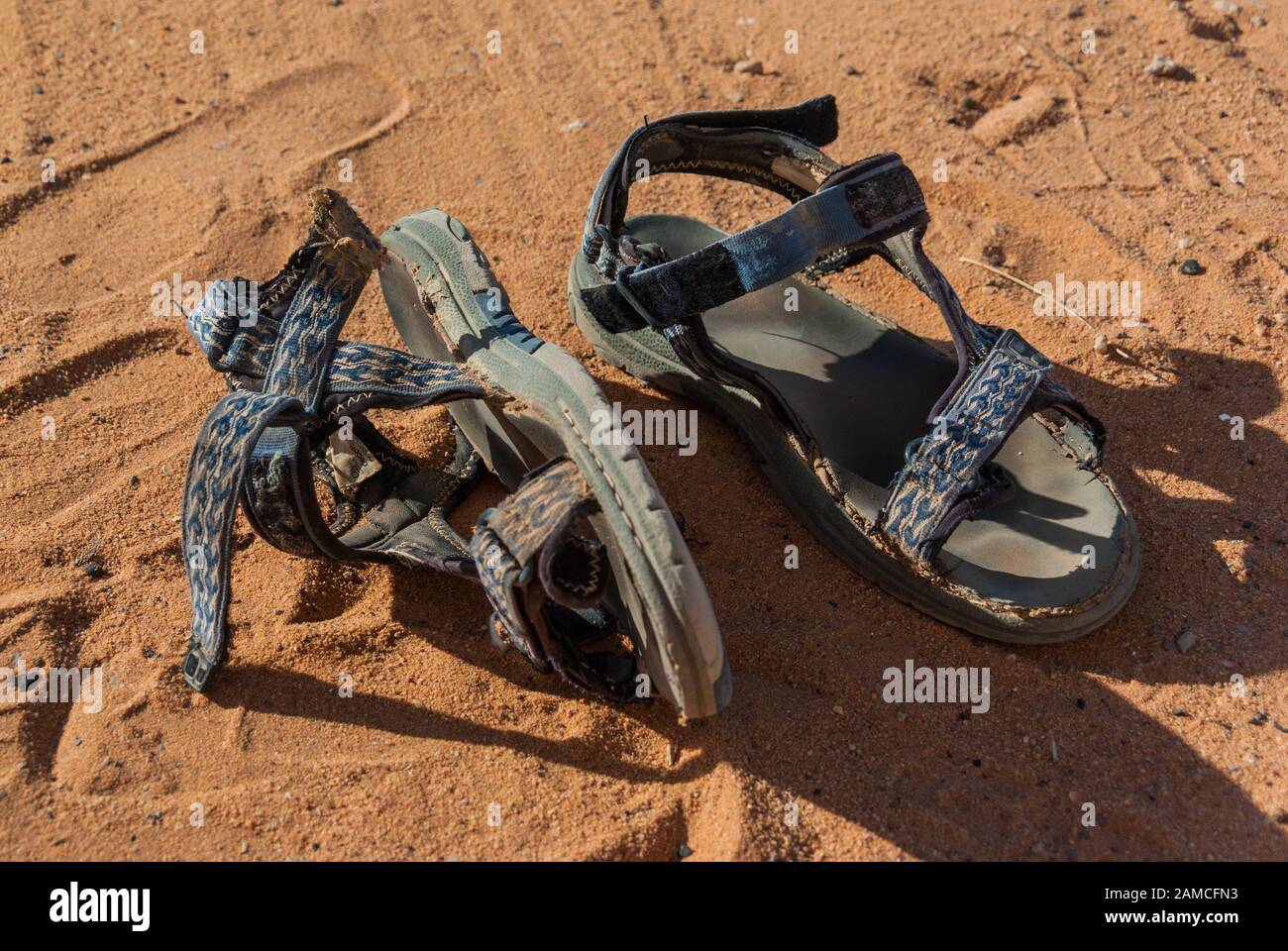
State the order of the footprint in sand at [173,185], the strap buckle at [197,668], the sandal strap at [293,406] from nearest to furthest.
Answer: the sandal strap at [293,406] → the strap buckle at [197,668] → the footprint in sand at [173,185]

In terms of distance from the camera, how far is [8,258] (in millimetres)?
3406

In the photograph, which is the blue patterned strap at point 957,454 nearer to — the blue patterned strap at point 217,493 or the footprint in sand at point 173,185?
the blue patterned strap at point 217,493

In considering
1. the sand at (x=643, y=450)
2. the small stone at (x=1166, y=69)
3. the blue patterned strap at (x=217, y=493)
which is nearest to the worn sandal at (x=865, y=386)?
the sand at (x=643, y=450)

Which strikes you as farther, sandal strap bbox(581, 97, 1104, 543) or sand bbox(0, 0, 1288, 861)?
sandal strap bbox(581, 97, 1104, 543)

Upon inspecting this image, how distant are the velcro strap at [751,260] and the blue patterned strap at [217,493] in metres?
0.76

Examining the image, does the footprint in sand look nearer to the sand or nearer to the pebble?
the sand

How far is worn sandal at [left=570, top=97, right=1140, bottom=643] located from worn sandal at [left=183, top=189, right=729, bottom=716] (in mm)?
541

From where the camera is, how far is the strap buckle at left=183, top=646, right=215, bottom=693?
231cm

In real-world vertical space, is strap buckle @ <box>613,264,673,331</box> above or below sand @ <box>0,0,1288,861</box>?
above

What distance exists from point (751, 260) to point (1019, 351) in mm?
725

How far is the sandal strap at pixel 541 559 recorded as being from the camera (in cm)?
201

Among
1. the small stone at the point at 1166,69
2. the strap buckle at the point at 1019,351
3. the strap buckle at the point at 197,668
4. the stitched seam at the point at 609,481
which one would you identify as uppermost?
the stitched seam at the point at 609,481

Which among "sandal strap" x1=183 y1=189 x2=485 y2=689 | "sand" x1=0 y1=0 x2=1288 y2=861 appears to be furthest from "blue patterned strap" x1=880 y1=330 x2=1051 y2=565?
"sandal strap" x1=183 y1=189 x2=485 y2=689

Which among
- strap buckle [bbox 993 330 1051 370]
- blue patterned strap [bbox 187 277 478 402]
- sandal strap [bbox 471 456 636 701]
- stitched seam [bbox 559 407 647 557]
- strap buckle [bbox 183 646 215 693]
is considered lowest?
strap buckle [bbox 993 330 1051 370]
